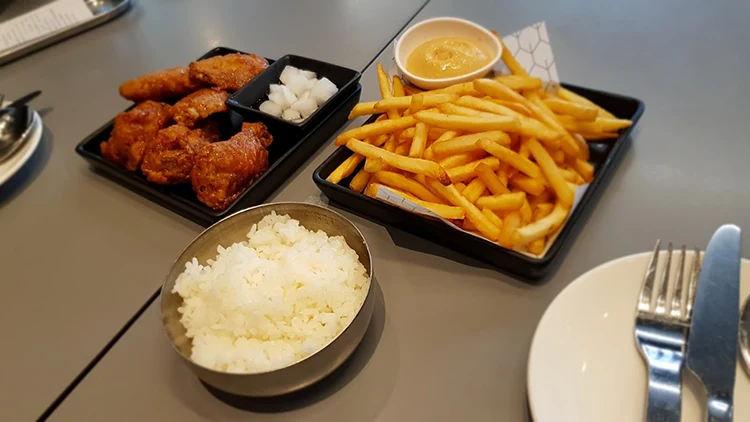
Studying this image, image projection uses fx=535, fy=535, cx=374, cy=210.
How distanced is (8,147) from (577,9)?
2053 mm

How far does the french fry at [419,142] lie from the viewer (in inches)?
47.6

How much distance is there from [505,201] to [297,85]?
0.84 metres

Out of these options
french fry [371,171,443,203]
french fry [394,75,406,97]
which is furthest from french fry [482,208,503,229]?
french fry [394,75,406,97]

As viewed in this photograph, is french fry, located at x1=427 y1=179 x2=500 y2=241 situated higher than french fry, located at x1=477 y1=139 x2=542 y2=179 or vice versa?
french fry, located at x1=477 y1=139 x2=542 y2=179

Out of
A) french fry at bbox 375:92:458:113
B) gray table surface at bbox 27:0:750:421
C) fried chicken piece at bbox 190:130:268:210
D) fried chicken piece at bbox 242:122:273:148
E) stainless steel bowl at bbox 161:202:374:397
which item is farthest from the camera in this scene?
fried chicken piece at bbox 242:122:273:148

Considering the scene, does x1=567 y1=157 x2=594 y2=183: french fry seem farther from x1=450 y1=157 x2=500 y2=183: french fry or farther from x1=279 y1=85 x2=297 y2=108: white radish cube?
x1=279 y1=85 x2=297 y2=108: white radish cube

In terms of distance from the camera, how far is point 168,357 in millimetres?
1164

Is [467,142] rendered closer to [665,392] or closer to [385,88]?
[385,88]

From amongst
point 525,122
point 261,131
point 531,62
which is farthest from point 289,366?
point 531,62

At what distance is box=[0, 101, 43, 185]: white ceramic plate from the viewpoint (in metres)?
1.64

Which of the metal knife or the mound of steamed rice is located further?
the mound of steamed rice

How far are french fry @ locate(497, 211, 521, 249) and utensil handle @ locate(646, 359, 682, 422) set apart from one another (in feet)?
1.13

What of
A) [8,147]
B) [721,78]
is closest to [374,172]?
[721,78]

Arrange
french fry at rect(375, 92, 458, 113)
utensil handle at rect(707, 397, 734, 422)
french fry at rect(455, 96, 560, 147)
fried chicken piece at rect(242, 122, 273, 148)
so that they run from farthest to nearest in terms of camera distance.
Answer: fried chicken piece at rect(242, 122, 273, 148) < french fry at rect(375, 92, 458, 113) < french fry at rect(455, 96, 560, 147) < utensil handle at rect(707, 397, 734, 422)
